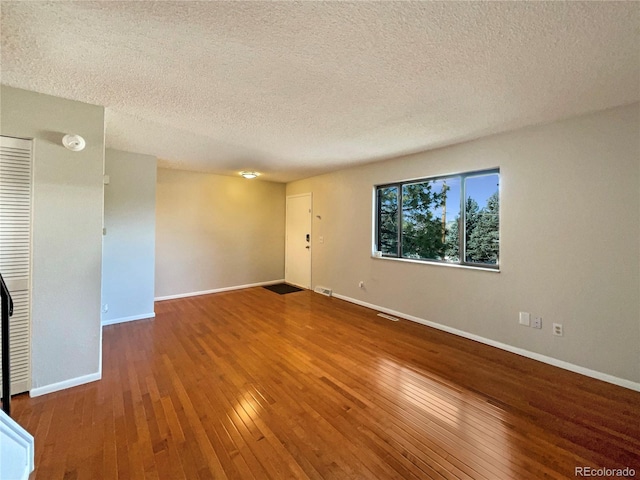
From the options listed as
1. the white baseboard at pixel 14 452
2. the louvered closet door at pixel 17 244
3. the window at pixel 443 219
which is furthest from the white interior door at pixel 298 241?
the white baseboard at pixel 14 452

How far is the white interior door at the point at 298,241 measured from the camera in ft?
18.7

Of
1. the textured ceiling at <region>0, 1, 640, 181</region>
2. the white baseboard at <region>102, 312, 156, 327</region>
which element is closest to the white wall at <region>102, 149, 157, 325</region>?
the white baseboard at <region>102, 312, 156, 327</region>

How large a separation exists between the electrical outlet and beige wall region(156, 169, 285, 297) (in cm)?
490

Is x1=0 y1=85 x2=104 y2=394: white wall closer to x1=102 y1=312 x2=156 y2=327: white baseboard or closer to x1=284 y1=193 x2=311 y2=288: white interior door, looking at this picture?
x1=102 y1=312 x2=156 y2=327: white baseboard

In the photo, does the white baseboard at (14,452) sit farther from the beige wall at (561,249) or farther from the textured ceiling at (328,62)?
the beige wall at (561,249)

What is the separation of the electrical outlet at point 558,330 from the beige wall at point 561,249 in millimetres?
41

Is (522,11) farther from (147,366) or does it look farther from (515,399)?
(147,366)

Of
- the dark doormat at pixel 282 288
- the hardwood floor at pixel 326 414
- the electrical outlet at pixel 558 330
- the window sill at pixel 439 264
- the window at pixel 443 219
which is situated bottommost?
the hardwood floor at pixel 326 414

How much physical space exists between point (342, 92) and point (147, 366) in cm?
296

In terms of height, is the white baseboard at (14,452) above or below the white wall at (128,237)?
below

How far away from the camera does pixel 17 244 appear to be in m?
2.08

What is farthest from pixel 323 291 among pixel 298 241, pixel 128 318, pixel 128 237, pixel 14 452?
pixel 14 452

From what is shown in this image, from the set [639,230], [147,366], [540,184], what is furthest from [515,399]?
[147,366]

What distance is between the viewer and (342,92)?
2084mm
